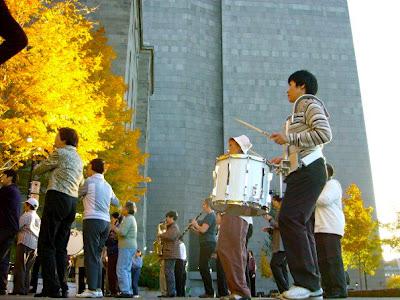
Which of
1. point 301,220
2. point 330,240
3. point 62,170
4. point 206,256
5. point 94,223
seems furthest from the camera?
point 206,256

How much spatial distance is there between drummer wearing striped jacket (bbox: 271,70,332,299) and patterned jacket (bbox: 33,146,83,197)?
10.0 ft

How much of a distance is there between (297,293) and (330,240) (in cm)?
237

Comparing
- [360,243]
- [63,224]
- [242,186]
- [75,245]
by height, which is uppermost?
[360,243]

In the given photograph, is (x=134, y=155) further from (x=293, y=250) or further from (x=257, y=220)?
(x=257, y=220)

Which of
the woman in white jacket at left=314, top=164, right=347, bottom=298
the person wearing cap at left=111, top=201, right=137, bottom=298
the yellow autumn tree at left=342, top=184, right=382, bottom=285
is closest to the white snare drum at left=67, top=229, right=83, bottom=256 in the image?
the person wearing cap at left=111, top=201, right=137, bottom=298

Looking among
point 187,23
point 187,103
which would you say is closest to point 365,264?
point 187,103

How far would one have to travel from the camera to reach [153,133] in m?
42.3

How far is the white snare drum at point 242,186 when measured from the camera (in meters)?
5.10

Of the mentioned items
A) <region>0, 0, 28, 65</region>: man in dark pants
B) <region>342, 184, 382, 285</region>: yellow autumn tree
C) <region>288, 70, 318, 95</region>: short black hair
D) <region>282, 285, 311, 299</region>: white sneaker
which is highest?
<region>342, 184, 382, 285</region>: yellow autumn tree

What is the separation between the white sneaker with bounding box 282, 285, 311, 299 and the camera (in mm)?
4348

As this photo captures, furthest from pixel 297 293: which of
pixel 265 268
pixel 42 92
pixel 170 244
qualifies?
pixel 265 268

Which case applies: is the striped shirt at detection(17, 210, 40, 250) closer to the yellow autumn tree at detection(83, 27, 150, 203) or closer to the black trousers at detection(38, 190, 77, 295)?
the black trousers at detection(38, 190, 77, 295)

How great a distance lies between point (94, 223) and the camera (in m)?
6.91

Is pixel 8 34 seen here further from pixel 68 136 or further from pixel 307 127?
pixel 68 136
